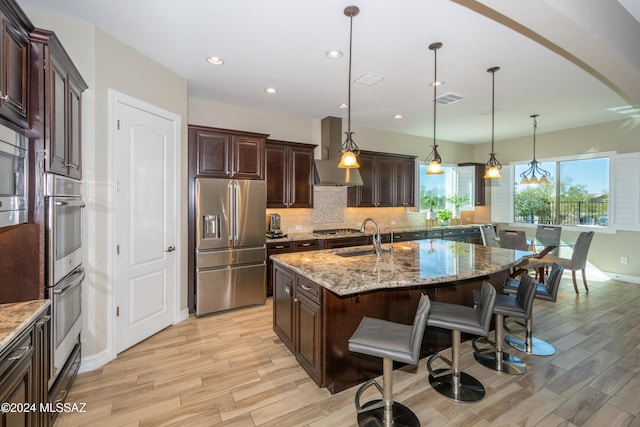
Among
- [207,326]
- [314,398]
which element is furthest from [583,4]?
[207,326]

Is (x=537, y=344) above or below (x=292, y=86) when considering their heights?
below

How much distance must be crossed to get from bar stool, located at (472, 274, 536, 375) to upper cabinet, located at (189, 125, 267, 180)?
10.4ft

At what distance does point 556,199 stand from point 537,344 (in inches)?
188

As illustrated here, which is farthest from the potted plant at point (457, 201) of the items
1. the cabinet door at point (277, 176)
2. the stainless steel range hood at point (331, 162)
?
the cabinet door at point (277, 176)

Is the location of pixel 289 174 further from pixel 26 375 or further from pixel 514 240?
pixel 514 240

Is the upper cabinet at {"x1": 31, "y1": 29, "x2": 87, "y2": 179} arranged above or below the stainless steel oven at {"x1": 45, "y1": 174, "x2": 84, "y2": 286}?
above

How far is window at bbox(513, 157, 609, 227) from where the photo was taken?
18.7 feet

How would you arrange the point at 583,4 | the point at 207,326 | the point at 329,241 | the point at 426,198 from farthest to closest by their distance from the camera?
the point at 426,198, the point at 329,241, the point at 207,326, the point at 583,4

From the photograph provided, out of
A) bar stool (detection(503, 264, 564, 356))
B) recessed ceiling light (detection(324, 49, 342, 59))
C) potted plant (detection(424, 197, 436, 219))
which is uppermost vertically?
recessed ceiling light (detection(324, 49, 342, 59))

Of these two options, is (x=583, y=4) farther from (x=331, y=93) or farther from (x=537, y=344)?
(x=537, y=344)

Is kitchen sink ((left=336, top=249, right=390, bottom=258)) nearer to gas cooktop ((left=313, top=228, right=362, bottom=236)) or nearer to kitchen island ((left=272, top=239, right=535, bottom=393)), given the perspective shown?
kitchen island ((left=272, top=239, right=535, bottom=393))

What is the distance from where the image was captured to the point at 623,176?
531cm

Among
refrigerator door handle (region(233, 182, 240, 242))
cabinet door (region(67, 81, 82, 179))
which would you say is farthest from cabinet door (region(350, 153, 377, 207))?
cabinet door (region(67, 81, 82, 179))

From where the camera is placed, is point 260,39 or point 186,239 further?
point 186,239
